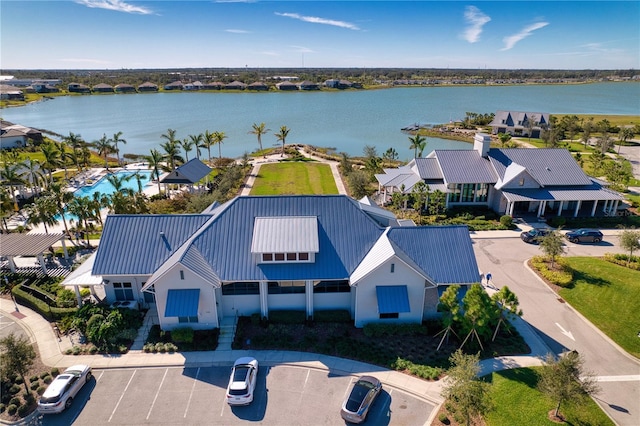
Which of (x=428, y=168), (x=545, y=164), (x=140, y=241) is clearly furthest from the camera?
(x=428, y=168)

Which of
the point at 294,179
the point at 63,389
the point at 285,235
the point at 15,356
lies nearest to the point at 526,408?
the point at 285,235

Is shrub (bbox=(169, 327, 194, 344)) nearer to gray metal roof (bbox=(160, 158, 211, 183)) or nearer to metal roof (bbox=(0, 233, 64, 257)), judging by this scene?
metal roof (bbox=(0, 233, 64, 257))

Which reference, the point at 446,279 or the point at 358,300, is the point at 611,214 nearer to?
the point at 446,279

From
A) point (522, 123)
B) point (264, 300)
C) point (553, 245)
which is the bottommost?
point (264, 300)

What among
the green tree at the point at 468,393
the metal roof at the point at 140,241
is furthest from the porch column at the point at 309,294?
the green tree at the point at 468,393

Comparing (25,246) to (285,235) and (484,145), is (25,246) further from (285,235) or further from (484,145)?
(484,145)

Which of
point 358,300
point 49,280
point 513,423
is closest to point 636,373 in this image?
point 513,423

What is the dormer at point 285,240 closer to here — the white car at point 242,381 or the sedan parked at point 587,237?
the white car at point 242,381
